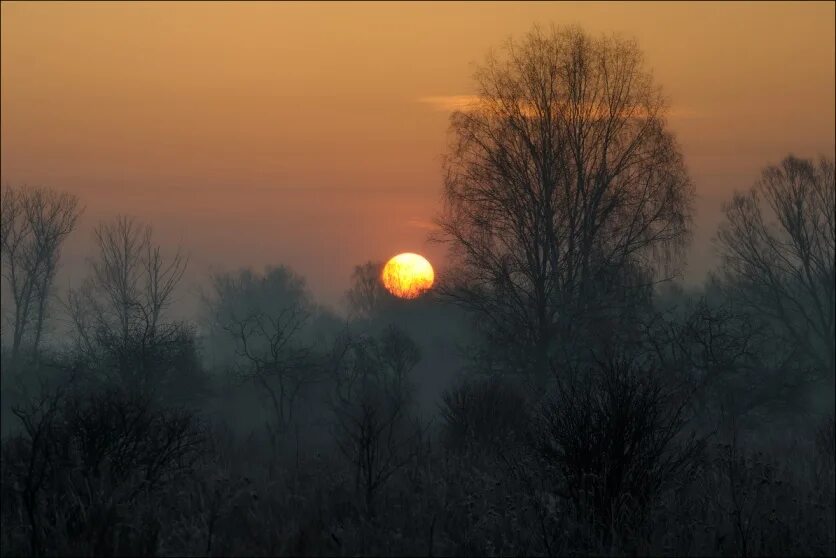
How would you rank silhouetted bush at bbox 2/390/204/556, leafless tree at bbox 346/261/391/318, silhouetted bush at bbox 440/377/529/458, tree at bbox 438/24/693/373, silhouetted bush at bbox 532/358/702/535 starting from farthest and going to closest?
leafless tree at bbox 346/261/391/318, tree at bbox 438/24/693/373, silhouetted bush at bbox 440/377/529/458, silhouetted bush at bbox 532/358/702/535, silhouetted bush at bbox 2/390/204/556

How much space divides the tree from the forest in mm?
57

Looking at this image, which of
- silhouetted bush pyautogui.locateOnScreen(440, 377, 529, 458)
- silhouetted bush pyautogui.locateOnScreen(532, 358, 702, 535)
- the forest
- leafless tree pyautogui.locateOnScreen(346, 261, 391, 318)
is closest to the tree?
the forest

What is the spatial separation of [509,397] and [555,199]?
7.10 metres

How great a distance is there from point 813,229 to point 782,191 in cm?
198

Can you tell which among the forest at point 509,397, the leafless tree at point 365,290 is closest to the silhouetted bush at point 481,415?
the forest at point 509,397

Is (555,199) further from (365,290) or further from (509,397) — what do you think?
(365,290)

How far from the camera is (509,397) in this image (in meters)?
16.5

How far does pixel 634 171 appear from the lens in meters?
22.2

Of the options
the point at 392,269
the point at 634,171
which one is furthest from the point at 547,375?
the point at 392,269

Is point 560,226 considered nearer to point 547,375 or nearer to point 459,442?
point 547,375

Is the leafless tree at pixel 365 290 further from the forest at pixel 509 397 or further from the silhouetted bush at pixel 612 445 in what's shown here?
the silhouetted bush at pixel 612 445

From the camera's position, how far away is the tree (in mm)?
21734

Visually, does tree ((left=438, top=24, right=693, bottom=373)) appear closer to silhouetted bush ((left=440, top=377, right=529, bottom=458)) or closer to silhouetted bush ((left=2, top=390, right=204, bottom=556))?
A: silhouetted bush ((left=440, top=377, right=529, bottom=458))

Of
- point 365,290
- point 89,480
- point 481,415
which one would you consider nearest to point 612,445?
point 89,480
